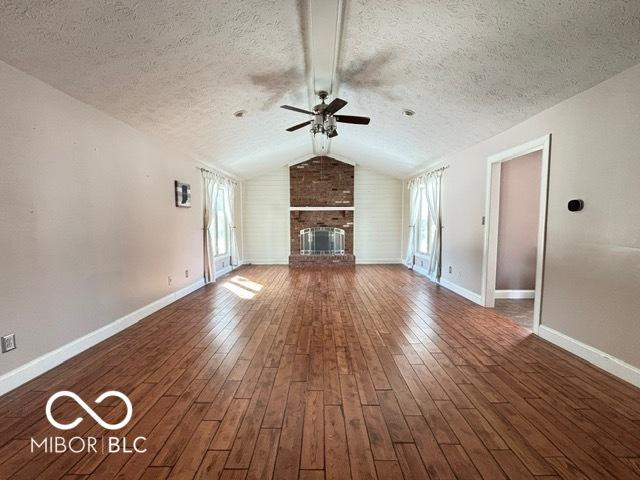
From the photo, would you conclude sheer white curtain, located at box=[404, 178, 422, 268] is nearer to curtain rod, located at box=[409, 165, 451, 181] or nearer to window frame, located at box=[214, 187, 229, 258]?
curtain rod, located at box=[409, 165, 451, 181]

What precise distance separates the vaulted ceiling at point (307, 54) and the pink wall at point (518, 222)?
2.98 feet

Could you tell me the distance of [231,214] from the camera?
23.0 ft

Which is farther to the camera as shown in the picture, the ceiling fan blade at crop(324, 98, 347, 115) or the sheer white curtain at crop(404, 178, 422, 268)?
the sheer white curtain at crop(404, 178, 422, 268)

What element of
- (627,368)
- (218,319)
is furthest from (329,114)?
(627,368)

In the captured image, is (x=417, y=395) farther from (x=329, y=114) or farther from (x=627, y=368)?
(x=329, y=114)

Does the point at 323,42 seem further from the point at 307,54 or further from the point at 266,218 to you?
the point at 266,218

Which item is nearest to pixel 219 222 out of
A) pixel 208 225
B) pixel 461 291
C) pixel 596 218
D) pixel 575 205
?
pixel 208 225

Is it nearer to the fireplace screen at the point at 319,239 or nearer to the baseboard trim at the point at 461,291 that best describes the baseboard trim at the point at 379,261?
the fireplace screen at the point at 319,239

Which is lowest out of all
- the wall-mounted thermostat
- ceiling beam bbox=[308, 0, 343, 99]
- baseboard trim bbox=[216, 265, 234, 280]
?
baseboard trim bbox=[216, 265, 234, 280]

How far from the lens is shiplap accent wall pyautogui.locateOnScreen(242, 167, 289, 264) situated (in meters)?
8.05

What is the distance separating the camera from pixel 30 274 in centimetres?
219

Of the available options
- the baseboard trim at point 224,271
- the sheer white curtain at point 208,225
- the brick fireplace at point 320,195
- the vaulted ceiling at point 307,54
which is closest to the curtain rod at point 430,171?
the vaulted ceiling at point 307,54

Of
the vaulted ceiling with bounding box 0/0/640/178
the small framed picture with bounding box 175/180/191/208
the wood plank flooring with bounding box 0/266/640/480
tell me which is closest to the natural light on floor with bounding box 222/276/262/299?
the wood plank flooring with bounding box 0/266/640/480

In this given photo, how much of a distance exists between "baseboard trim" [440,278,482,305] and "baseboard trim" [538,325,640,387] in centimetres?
125
